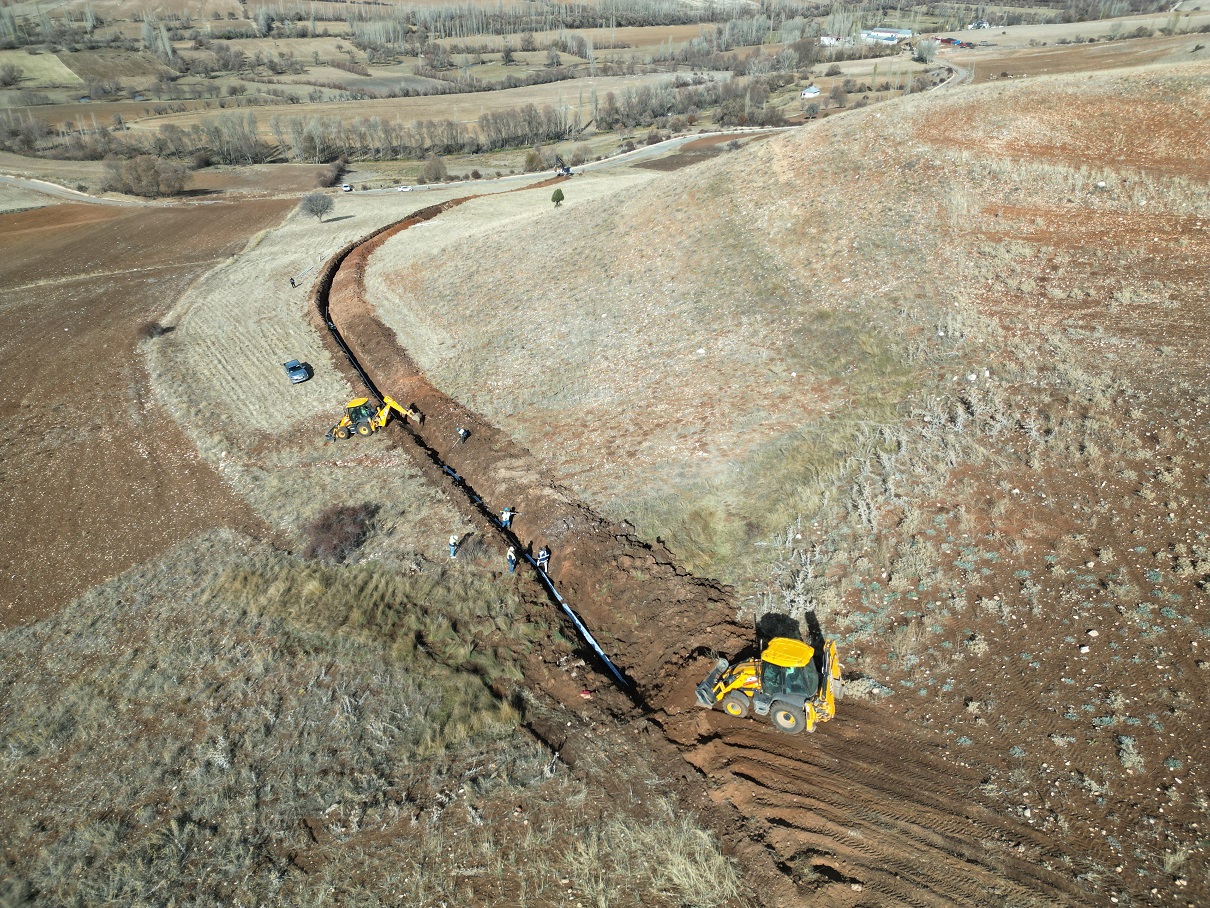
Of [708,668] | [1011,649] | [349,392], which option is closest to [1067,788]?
[1011,649]

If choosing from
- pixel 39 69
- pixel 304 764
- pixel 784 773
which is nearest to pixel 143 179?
pixel 304 764

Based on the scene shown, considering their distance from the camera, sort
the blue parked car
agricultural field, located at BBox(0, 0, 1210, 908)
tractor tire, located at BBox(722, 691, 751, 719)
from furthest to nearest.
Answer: the blue parked car, tractor tire, located at BBox(722, 691, 751, 719), agricultural field, located at BBox(0, 0, 1210, 908)

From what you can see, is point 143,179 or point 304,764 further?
point 143,179

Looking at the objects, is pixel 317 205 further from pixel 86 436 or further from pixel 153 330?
pixel 86 436

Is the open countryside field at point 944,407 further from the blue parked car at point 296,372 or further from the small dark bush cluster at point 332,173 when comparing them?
the small dark bush cluster at point 332,173

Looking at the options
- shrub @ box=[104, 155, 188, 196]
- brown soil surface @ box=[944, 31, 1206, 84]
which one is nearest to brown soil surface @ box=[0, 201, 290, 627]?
shrub @ box=[104, 155, 188, 196]

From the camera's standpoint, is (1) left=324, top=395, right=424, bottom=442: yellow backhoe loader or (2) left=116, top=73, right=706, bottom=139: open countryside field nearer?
(1) left=324, top=395, right=424, bottom=442: yellow backhoe loader

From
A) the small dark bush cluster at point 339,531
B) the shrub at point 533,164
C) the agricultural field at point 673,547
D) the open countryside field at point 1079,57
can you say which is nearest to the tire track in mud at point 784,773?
the agricultural field at point 673,547

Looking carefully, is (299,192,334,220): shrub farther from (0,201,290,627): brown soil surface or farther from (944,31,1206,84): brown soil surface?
(944,31,1206,84): brown soil surface
